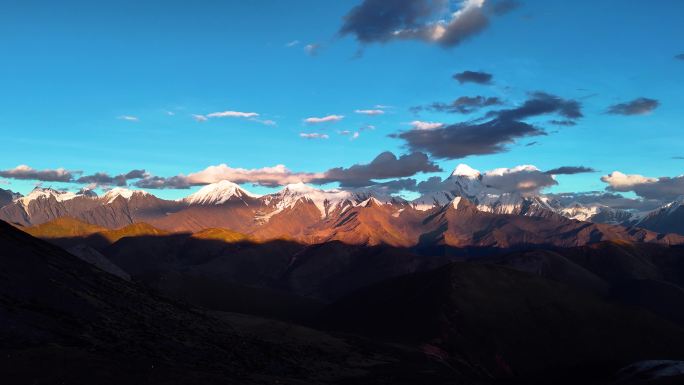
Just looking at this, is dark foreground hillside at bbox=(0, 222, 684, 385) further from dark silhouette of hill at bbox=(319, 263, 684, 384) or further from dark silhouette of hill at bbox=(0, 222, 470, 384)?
dark silhouette of hill at bbox=(319, 263, 684, 384)

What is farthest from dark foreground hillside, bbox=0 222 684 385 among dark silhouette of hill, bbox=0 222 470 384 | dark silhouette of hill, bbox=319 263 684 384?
dark silhouette of hill, bbox=319 263 684 384

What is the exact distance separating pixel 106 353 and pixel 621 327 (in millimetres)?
137959

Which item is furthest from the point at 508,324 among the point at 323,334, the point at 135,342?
the point at 135,342

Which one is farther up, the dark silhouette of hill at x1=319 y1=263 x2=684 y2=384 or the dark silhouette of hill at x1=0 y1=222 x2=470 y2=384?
the dark silhouette of hill at x1=0 y1=222 x2=470 y2=384

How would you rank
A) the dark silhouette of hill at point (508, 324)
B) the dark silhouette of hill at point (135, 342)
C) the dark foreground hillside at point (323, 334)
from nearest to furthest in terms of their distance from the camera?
1. the dark silhouette of hill at point (135, 342)
2. the dark foreground hillside at point (323, 334)
3. the dark silhouette of hill at point (508, 324)

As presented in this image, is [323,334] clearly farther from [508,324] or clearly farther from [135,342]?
[135,342]

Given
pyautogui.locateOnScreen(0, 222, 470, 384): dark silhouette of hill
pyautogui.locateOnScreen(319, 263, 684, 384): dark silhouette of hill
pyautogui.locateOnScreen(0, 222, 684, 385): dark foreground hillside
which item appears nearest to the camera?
pyautogui.locateOnScreen(0, 222, 470, 384): dark silhouette of hill

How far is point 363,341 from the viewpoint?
12544cm

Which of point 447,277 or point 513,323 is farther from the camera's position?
point 447,277

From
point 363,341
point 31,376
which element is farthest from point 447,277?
point 31,376

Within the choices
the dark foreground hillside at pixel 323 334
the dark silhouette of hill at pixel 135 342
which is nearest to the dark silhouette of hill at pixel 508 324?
the dark foreground hillside at pixel 323 334

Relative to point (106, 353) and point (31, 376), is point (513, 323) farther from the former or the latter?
point (31, 376)

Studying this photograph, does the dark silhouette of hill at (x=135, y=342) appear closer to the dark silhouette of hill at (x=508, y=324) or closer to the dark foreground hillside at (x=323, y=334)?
the dark foreground hillside at (x=323, y=334)

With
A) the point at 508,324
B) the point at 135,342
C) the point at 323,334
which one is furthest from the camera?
the point at 508,324
